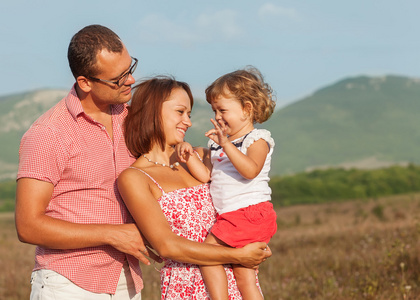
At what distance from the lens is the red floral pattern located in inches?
139

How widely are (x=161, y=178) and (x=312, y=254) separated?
6450 mm

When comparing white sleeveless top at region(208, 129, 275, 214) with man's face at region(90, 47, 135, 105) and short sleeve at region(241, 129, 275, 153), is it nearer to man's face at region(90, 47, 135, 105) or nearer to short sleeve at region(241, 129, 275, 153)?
short sleeve at region(241, 129, 275, 153)

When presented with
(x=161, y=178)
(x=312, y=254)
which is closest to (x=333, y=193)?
(x=312, y=254)

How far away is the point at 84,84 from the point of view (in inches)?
143

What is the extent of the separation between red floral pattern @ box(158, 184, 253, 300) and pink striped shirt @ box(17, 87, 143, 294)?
1.11ft

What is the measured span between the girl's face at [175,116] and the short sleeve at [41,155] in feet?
2.34

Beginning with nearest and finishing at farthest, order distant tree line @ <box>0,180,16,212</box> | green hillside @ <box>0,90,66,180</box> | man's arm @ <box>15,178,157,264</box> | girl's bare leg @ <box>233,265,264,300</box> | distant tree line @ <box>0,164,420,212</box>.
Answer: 1. man's arm @ <box>15,178,157,264</box>
2. girl's bare leg @ <box>233,265,264,300</box>
3. distant tree line @ <box>0,164,420,212</box>
4. distant tree line @ <box>0,180,16,212</box>
5. green hillside @ <box>0,90,66,180</box>

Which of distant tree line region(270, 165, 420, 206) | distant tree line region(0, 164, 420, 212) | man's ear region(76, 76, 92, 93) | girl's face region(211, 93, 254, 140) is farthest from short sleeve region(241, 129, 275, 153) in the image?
distant tree line region(270, 165, 420, 206)

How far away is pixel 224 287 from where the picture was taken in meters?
3.47

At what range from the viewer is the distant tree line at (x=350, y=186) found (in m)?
43.7

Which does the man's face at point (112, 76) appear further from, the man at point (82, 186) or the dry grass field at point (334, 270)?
the dry grass field at point (334, 270)

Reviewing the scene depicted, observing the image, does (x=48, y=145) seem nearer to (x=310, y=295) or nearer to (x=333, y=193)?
(x=310, y=295)

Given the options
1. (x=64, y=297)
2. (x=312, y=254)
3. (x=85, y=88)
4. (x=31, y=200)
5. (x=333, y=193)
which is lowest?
(x=333, y=193)

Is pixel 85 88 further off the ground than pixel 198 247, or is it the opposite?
pixel 85 88
